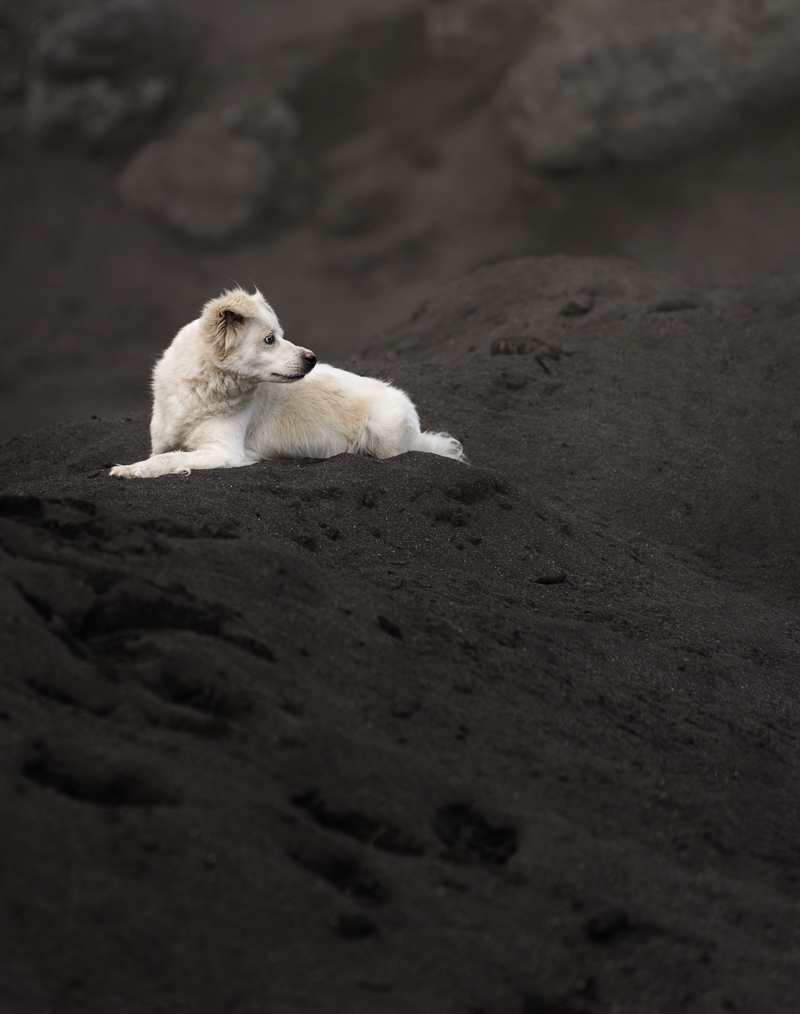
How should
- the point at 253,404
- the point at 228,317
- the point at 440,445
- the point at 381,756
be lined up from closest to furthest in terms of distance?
the point at 381,756, the point at 228,317, the point at 253,404, the point at 440,445

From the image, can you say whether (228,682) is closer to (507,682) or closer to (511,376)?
(507,682)

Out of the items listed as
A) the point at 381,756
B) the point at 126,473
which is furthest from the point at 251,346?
the point at 381,756

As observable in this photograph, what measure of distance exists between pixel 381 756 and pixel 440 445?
11.4ft

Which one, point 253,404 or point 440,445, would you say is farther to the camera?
point 440,445

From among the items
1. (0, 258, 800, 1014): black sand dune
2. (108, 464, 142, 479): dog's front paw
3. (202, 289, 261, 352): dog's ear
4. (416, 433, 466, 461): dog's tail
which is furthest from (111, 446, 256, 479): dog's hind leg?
(416, 433, 466, 461): dog's tail

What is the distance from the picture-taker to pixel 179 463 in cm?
509

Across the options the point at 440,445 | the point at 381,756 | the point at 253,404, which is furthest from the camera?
the point at 440,445

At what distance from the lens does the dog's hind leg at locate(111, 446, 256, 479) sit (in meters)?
4.88

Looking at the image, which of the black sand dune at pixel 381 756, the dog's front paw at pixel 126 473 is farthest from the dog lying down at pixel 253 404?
the black sand dune at pixel 381 756

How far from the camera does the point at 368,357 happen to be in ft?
31.3

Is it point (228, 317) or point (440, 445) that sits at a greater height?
point (228, 317)

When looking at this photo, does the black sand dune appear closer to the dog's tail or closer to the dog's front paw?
the dog's front paw

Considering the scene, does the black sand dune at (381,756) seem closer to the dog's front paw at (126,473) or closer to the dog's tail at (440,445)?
the dog's front paw at (126,473)

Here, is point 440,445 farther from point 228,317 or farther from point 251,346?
point 228,317
